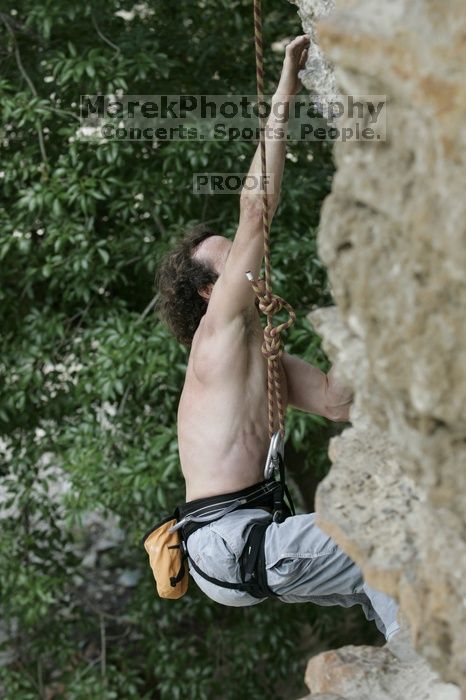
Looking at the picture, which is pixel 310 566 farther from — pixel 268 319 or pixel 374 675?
pixel 268 319

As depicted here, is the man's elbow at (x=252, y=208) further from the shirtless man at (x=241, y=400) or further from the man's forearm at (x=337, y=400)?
the man's forearm at (x=337, y=400)

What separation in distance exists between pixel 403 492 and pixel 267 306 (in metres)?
0.83

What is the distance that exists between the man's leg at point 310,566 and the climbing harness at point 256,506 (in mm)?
34

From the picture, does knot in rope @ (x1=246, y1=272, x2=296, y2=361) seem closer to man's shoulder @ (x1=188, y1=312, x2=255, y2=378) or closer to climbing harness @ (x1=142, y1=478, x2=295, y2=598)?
man's shoulder @ (x1=188, y1=312, x2=255, y2=378)

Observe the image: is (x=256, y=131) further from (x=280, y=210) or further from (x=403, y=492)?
(x=403, y=492)

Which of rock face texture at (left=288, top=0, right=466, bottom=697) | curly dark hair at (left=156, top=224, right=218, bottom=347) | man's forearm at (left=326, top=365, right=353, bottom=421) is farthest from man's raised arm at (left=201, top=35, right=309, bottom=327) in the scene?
rock face texture at (left=288, top=0, right=466, bottom=697)

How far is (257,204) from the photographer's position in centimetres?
251

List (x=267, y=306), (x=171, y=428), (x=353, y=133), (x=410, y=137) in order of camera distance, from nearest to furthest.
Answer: (x=410, y=137) → (x=353, y=133) → (x=267, y=306) → (x=171, y=428)

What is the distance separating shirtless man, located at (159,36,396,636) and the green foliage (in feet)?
2.48

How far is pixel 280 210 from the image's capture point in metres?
4.08

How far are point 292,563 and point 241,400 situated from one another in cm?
47

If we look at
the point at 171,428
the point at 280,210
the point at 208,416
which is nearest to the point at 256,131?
the point at 280,210

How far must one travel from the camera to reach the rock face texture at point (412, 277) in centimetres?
129

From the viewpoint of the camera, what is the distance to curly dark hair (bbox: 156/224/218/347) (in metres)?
2.91
